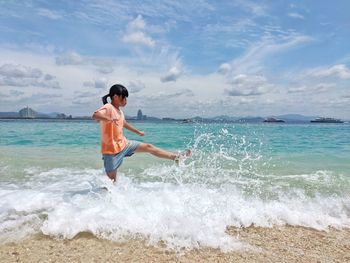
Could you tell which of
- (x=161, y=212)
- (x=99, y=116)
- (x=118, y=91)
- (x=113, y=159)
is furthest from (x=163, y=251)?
(x=118, y=91)

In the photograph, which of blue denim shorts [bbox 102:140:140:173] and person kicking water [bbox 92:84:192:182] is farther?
blue denim shorts [bbox 102:140:140:173]

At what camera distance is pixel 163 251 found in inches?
165

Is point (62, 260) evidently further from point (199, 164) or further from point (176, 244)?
point (199, 164)

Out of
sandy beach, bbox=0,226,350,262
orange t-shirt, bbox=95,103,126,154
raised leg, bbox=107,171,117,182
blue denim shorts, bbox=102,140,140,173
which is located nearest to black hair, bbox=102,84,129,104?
orange t-shirt, bbox=95,103,126,154

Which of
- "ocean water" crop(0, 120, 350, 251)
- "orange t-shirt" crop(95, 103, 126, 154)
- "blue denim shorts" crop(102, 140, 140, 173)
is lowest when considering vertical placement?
"ocean water" crop(0, 120, 350, 251)

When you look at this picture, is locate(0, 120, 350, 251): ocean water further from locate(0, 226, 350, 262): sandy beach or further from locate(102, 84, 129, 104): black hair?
locate(102, 84, 129, 104): black hair

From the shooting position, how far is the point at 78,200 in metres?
5.74

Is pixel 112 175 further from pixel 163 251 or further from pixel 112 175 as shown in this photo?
pixel 163 251

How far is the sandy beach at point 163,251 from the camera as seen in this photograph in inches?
157

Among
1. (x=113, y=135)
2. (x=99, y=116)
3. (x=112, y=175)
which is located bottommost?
(x=112, y=175)

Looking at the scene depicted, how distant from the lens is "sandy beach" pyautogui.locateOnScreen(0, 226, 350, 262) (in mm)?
3980

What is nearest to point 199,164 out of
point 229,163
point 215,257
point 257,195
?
point 229,163

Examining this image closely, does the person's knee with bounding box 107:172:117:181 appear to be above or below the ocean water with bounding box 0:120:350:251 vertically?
above

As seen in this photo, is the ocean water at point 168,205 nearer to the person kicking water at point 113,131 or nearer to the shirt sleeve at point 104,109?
the person kicking water at point 113,131
